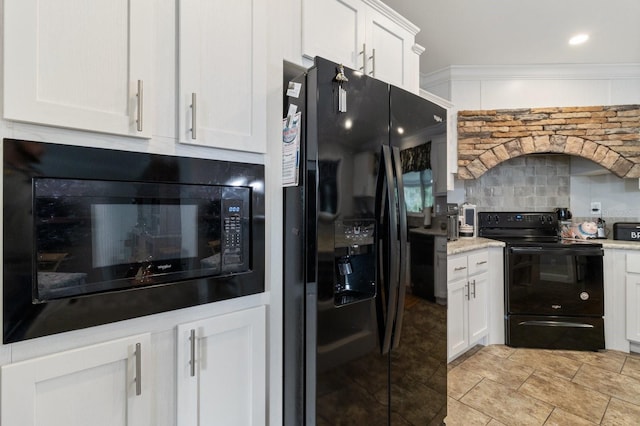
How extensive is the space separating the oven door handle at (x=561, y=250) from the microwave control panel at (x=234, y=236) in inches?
104

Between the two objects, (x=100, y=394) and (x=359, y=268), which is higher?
(x=359, y=268)

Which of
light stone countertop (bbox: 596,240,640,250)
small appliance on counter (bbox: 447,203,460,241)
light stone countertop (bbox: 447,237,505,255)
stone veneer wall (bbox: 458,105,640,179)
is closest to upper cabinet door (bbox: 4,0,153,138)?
light stone countertop (bbox: 447,237,505,255)

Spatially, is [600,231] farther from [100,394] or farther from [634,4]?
[100,394]

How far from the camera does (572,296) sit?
2801mm

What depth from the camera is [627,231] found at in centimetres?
301

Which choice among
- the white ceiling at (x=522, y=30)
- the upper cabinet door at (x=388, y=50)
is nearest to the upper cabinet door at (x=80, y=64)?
the upper cabinet door at (x=388, y=50)

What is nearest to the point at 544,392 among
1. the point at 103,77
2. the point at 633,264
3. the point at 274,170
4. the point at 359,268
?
the point at 633,264

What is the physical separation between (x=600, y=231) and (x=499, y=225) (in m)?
0.95

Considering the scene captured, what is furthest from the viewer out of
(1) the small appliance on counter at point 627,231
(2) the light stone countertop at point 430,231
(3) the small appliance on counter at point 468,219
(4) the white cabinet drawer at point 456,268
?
(3) the small appliance on counter at point 468,219

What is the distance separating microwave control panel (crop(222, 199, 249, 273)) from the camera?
1114 mm

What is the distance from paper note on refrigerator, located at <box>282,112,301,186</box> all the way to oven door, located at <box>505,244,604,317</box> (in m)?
2.50

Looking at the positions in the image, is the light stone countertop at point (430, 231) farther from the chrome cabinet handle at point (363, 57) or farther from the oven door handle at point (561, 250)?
the oven door handle at point (561, 250)

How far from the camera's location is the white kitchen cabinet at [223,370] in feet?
3.34

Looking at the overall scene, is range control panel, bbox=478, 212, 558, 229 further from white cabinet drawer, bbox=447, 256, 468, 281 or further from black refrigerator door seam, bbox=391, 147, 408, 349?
black refrigerator door seam, bbox=391, 147, 408, 349
